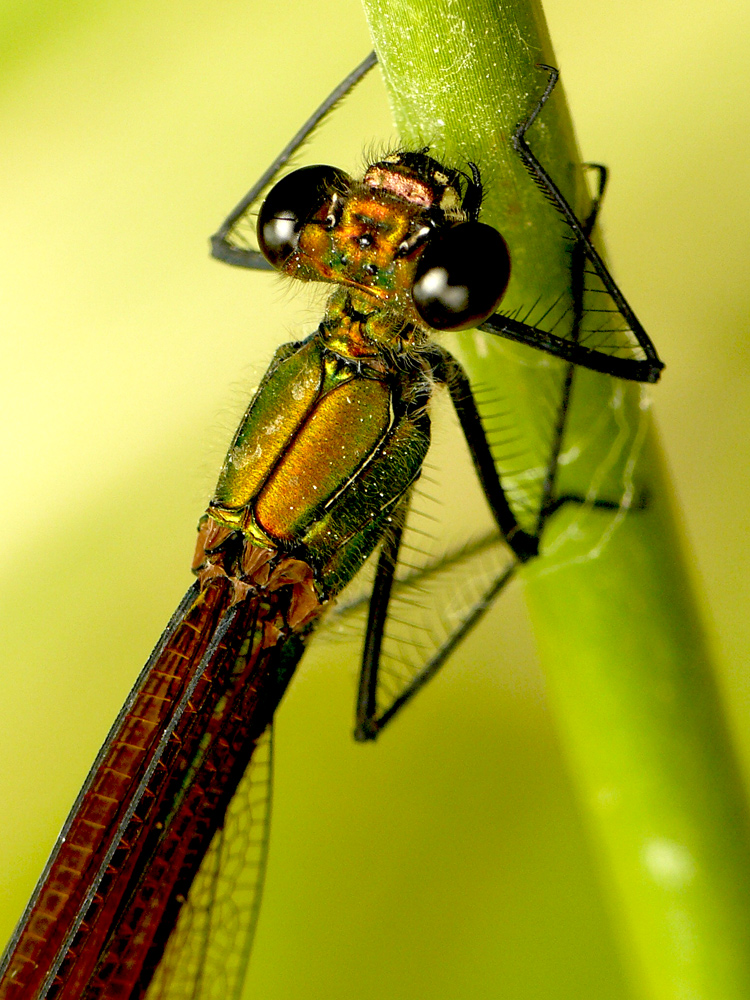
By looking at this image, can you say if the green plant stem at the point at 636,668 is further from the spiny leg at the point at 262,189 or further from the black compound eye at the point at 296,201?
the spiny leg at the point at 262,189

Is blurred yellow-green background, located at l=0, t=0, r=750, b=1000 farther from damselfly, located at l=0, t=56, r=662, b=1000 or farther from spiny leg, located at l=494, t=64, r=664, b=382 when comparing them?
spiny leg, located at l=494, t=64, r=664, b=382

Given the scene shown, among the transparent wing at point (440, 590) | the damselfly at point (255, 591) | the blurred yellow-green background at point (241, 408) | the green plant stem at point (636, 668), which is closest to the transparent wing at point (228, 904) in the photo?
the damselfly at point (255, 591)

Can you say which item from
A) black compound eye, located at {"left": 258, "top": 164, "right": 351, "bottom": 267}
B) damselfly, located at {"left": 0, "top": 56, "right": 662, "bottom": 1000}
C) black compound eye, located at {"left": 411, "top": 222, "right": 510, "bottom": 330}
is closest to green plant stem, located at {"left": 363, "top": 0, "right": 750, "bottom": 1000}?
black compound eye, located at {"left": 411, "top": 222, "right": 510, "bottom": 330}

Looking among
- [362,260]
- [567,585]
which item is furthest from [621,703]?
[362,260]

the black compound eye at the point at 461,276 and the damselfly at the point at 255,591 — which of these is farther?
the damselfly at the point at 255,591

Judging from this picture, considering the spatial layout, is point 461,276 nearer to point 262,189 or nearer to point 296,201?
point 296,201

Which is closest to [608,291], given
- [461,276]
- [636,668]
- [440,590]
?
[461,276]

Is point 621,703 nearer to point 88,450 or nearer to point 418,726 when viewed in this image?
point 418,726
